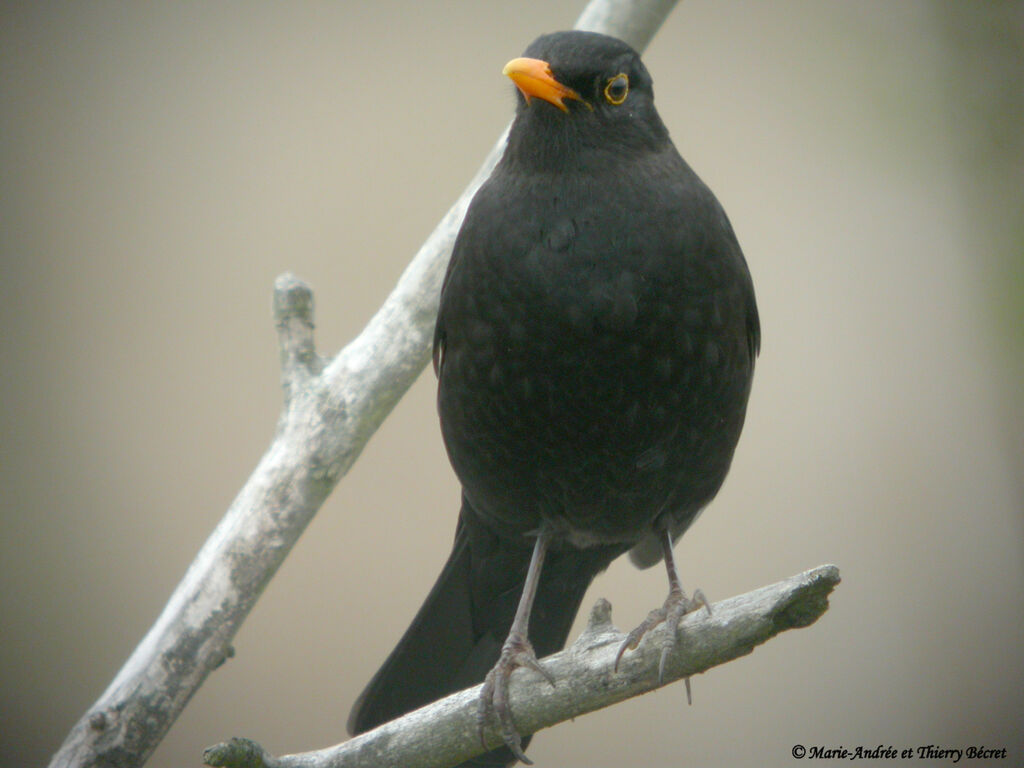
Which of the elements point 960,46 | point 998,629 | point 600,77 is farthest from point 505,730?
point 998,629

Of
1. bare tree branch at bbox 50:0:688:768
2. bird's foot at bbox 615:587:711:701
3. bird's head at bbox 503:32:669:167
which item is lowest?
bird's foot at bbox 615:587:711:701

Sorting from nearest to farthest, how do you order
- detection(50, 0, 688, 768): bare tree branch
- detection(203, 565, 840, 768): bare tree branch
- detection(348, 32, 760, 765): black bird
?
detection(203, 565, 840, 768): bare tree branch, detection(348, 32, 760, 765): black bird, detection(50, 0, 688, 768): bare tree branch

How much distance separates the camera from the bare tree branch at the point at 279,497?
252 cm

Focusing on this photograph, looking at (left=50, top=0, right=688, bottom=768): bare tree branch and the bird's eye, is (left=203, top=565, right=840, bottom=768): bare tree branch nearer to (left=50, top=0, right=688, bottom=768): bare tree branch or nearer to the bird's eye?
(left=50, top=0, right=688, bottom=768): bare tree branch

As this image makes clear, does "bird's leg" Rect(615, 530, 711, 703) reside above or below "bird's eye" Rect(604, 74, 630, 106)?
below

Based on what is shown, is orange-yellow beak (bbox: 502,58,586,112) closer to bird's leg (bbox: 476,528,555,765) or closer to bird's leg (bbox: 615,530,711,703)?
bird's leg (bbox: 615,530,711,703)

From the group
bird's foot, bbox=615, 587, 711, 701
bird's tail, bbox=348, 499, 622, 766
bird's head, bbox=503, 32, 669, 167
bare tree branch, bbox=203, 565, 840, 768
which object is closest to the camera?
bare tree branch, bbox=203, 565, 840, 768

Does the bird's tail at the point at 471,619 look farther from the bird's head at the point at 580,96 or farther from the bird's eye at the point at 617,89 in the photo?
the bird's eye at the point at 617,89

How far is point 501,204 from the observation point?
2.28 metres

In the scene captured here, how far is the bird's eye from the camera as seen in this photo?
231 cm

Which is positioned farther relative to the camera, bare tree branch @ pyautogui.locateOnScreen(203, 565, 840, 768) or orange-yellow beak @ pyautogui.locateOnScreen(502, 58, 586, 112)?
orange-yellow beak @ pyautogui.locateOnScreen(502, 58, 586, 112)

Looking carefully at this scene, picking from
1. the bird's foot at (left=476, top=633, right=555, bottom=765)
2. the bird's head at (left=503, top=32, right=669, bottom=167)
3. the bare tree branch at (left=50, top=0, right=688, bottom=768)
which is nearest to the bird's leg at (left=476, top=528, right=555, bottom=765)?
the bird's foot at (left=476, top=633, right=555, bottom=765)

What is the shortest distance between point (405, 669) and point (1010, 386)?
1.85 meters

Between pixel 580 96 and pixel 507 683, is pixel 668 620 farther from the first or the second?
pixel 580 96
